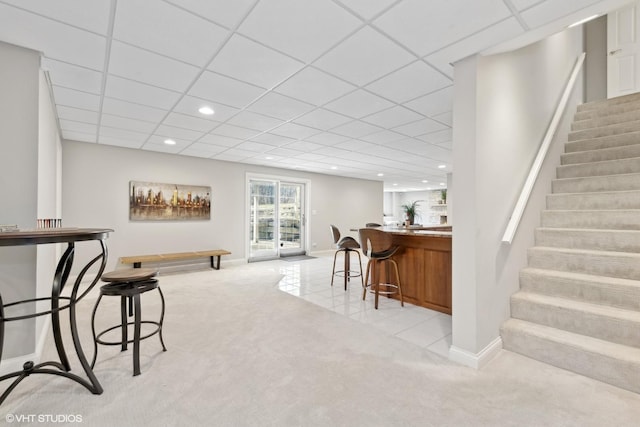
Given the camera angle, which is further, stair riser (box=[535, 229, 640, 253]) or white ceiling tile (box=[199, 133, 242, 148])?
white ceiling tile (box=[199, 133, 242, 148])

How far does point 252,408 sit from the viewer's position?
5.81ft

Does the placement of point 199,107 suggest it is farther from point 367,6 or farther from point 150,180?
point 150,180

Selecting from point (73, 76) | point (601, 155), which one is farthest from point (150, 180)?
point (601, 155)

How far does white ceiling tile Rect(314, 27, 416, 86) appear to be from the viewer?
2148 millimetres

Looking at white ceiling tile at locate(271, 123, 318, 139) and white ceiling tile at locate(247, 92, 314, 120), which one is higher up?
white ceiling tile at locate(247, 92, 314, 120)

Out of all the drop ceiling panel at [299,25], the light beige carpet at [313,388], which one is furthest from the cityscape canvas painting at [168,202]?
the drop ceiling panel at [299,25]

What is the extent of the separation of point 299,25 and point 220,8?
20.2 inches

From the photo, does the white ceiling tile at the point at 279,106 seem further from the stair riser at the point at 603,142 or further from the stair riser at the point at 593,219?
the stair riser at the point at 603,142

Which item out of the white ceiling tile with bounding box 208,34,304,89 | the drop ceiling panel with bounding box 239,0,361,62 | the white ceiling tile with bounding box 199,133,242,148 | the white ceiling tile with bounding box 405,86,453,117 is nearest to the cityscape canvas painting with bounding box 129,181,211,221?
the white ceiling tile with bounding box 199,133,242,148

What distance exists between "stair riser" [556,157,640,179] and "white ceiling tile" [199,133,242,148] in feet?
Answer: 15.1

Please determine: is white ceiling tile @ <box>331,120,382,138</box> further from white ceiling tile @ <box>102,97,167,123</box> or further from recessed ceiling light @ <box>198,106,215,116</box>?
white ceiling tile @ <box>102,97,167,123</box>

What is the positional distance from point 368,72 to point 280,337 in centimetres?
260

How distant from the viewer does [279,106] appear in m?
3.39

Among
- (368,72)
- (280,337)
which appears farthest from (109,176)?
(368,72)
